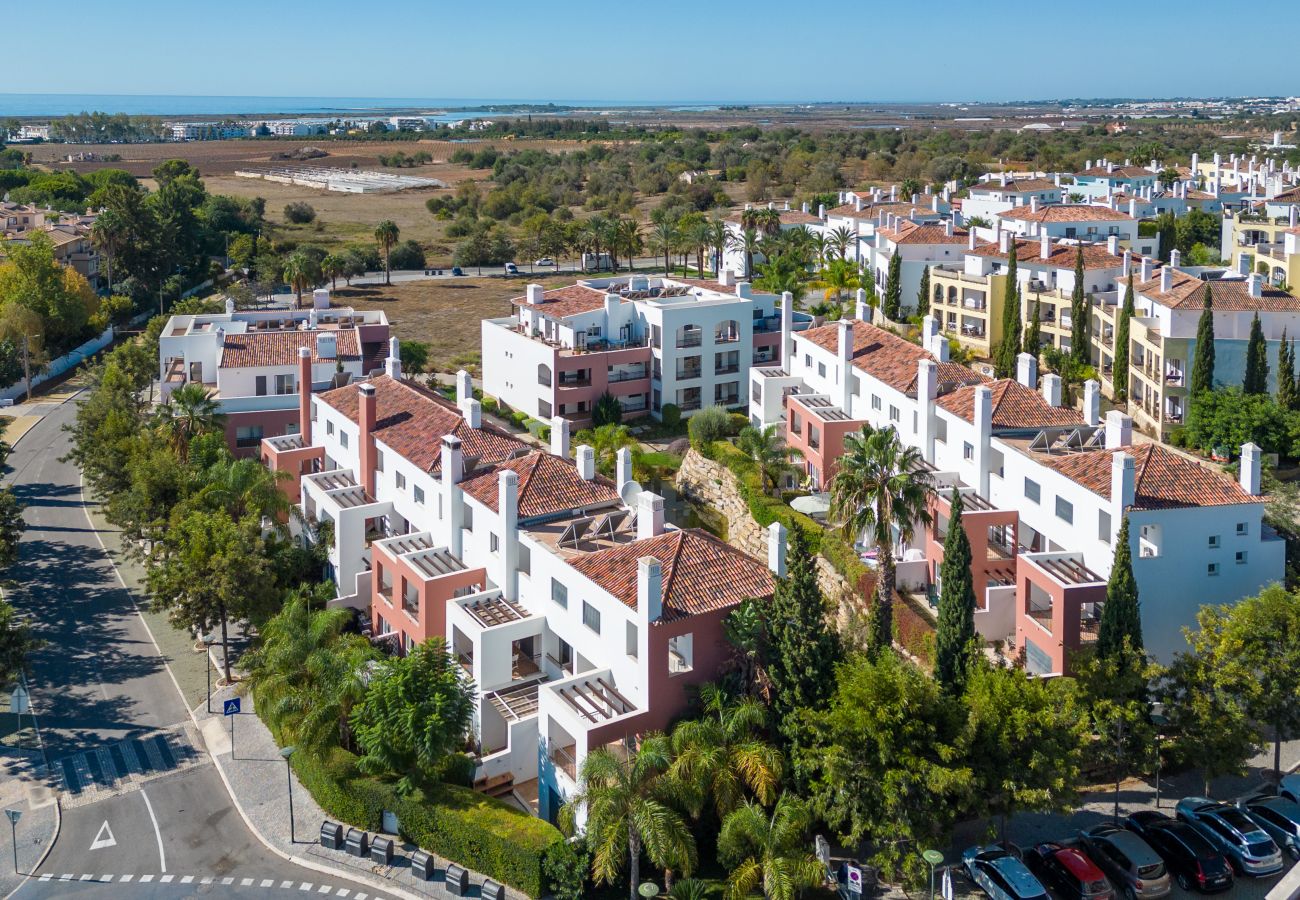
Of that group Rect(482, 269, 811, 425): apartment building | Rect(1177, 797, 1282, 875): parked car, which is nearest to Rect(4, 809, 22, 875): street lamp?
Rect(1177, 797, 1282, 875): parked car

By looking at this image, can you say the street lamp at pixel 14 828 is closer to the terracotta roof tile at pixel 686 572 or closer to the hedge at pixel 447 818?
the hedge at pixel 447 818

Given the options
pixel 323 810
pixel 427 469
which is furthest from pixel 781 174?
pixel 323 810

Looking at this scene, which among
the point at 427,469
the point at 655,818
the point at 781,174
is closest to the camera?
the point at 655,818

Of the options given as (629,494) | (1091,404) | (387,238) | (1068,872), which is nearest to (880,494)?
(629,494)

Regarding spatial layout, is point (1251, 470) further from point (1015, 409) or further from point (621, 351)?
point (621, 351)

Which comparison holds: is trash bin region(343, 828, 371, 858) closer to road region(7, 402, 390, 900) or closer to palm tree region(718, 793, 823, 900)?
road region(7, 402, 390, 900)

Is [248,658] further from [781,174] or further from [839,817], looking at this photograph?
[781,174]
